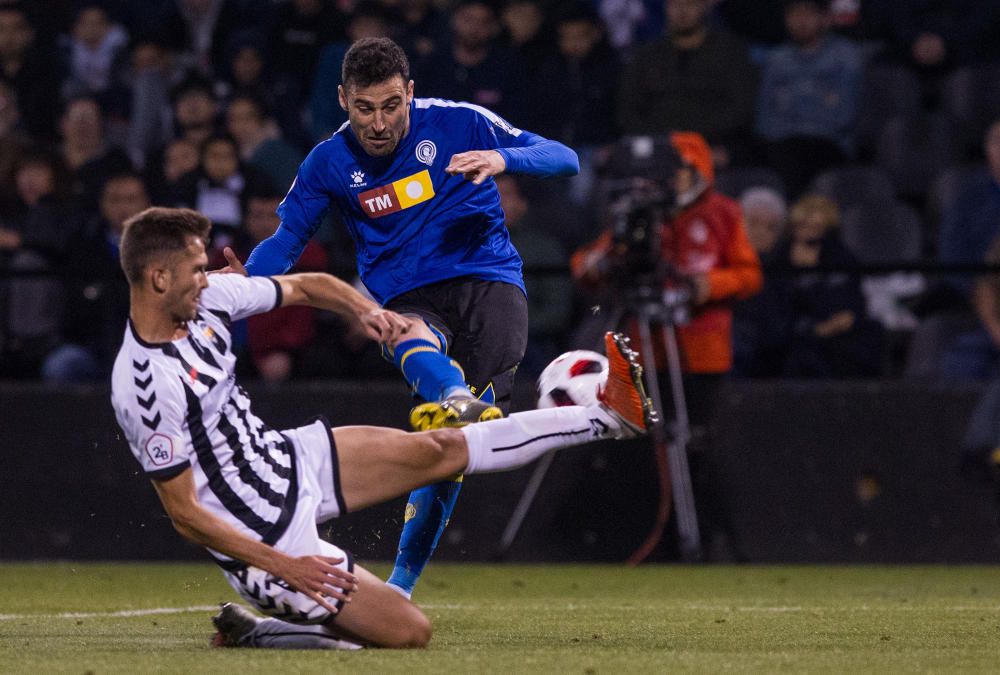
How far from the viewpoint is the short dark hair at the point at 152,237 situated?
211 inches

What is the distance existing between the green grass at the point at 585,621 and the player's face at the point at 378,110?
5.96 ft

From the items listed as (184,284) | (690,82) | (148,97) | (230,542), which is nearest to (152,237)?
(184,284)

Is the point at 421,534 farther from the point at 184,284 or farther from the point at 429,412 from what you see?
the point at 184,284

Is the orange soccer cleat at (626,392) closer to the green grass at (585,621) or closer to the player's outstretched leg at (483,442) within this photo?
the player's outstretched leg at (483,442)

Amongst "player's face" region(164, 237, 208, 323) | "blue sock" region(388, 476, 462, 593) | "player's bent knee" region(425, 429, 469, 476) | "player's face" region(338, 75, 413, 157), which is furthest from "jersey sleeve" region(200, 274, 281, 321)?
"blue sock" region(388, 476, 462, 593)

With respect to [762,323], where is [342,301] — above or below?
above

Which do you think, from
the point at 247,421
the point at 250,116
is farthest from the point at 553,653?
the point at 250,116

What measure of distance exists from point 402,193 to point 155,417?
5.28 feet

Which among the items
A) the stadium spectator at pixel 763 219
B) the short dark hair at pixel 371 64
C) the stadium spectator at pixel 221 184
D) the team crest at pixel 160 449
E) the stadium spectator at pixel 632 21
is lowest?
the stadium spectator at pixel 763 219

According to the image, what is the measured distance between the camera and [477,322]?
6.52 meters

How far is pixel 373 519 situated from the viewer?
9.76m

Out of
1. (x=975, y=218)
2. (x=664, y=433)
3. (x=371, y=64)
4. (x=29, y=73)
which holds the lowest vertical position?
(x=664, y=433)

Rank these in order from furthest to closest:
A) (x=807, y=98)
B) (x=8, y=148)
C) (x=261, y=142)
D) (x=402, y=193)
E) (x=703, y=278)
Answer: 1. (x=261, y=142)
2. (x=8, y=148)
3. (x=807, y=98)
4. (x=703, y=278)
5. (x=402, y=193)

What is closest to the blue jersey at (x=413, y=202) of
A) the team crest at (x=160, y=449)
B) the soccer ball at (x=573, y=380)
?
the soccer ball at (x=573, y=380)
